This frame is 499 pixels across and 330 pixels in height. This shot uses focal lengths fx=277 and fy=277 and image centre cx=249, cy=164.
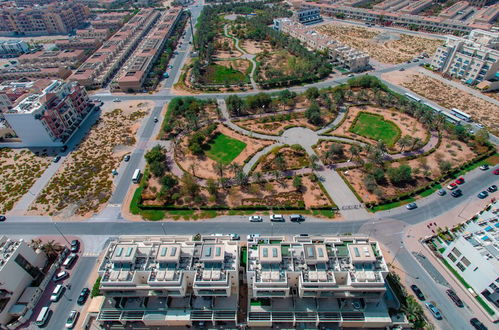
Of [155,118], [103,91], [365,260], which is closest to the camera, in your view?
[365,260]

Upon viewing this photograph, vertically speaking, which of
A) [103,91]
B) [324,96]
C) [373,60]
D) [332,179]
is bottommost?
[332,179]

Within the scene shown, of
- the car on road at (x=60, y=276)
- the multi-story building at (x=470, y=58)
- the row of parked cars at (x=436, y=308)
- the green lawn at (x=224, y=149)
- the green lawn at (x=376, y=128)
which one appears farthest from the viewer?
the multi-story building at (x=470, y=58)

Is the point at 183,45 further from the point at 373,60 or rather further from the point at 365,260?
the point at 365,260

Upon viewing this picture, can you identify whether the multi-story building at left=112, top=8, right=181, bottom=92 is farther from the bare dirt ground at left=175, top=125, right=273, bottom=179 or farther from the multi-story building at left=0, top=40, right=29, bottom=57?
the multi-story building at left=0, top=40, right=29, bottom=57

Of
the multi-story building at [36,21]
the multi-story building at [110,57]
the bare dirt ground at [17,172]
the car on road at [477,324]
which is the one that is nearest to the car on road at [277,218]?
the car on road at [477,324]

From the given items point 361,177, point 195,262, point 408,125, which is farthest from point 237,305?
point 408,125

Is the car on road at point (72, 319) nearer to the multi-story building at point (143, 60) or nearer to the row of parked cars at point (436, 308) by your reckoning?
the row of parked cars at point (436, 308)

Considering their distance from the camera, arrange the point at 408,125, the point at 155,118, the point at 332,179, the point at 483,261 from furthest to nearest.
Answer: the point at 155,118 < the point at 408,125 < the point at 332,179 < the point at 483,261
